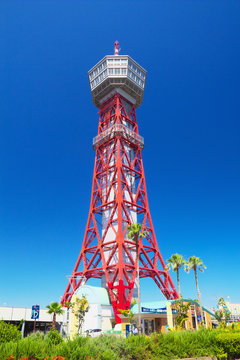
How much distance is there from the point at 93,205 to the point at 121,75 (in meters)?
26.1

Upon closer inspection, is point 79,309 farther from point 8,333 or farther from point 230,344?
point 230,344

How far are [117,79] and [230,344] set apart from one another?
47.8 meters

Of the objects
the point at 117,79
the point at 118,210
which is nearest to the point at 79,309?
the point at 118,210

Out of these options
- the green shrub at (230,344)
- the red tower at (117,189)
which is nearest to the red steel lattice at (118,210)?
the red tower at (117,189)

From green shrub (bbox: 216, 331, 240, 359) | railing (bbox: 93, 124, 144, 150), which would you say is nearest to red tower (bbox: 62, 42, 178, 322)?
railing (bbox: 93, 124, 144, 150)

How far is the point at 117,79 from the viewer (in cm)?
5300

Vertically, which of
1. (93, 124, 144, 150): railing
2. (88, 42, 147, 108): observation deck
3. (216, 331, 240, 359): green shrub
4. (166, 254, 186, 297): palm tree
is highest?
(88, 42, 147, 108): observation deck

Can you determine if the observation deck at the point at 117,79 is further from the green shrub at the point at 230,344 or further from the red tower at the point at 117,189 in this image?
the green shrub at the point at 230,344

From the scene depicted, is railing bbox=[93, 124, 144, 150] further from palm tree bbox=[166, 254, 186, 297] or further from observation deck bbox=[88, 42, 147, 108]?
palm tree bbox=[166, 254, 186, 297]

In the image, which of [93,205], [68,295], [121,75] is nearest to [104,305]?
[68,295]

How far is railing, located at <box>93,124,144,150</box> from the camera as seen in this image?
49.2m

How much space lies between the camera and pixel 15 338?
553 inches

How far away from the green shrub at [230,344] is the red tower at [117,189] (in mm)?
20140

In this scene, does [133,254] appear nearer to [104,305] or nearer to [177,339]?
[104,305]
